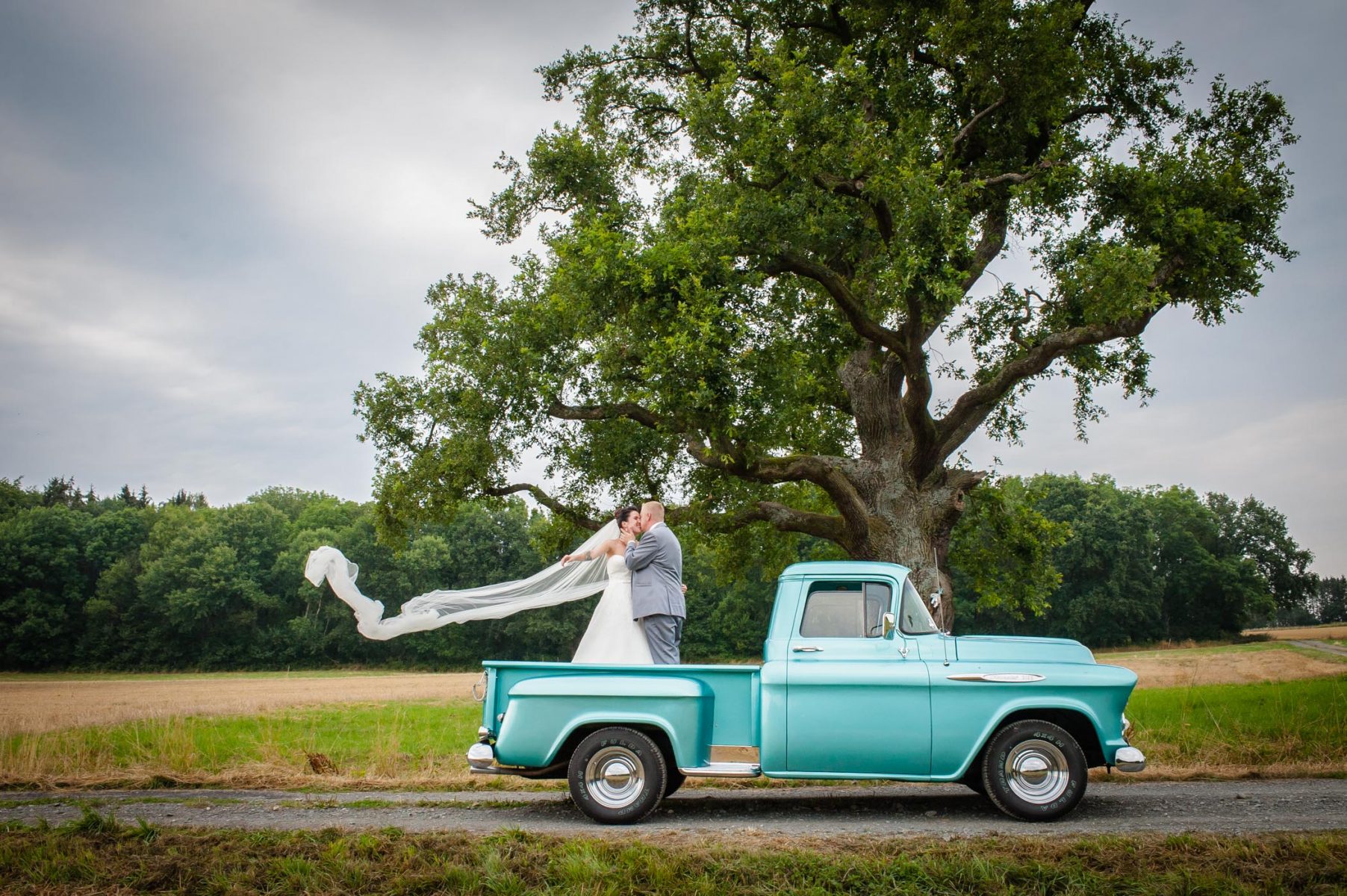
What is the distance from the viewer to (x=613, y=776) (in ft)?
26.7

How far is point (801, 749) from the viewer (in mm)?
7953

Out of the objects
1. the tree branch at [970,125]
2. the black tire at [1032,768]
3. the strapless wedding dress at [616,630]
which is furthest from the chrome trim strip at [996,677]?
the tree branch at [970,125]

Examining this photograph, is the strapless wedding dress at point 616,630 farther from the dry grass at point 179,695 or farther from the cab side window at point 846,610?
the dry grass at point 179,695

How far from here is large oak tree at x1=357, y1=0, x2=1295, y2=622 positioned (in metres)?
15.8

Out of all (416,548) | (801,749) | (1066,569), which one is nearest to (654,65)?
(801,749)

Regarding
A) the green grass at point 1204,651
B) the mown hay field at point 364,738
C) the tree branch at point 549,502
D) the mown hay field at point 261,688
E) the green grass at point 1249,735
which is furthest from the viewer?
the green grass at point 1204,651

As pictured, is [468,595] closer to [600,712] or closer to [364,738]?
[600,712]

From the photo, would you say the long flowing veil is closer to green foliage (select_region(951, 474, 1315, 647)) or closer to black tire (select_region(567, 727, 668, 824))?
black tire (select_region(567, 727, 668, 824))

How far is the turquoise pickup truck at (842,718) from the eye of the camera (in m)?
7.90

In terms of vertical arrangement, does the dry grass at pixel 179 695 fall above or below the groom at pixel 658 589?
below

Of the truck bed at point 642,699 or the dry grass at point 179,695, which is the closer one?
the truck bed at point 642,699

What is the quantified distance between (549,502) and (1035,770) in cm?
1389

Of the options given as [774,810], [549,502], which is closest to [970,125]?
[549,502]

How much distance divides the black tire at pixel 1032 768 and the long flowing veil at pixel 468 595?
4.46 meters
